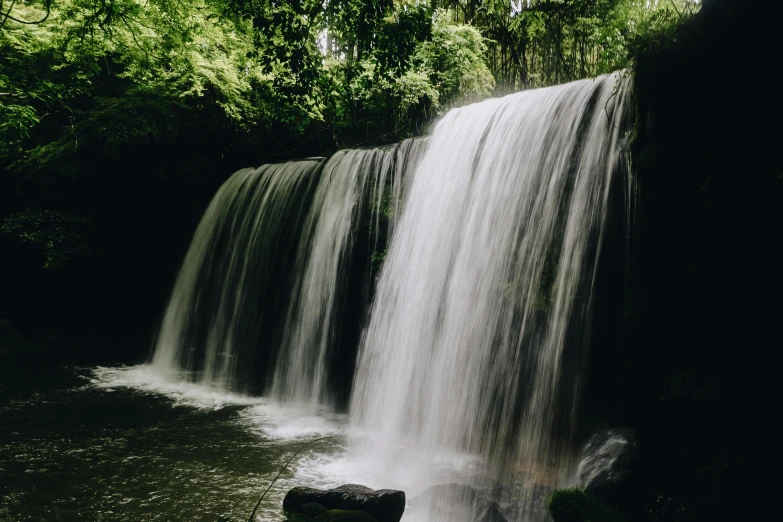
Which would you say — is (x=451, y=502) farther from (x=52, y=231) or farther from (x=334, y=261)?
(x=52, y=231)

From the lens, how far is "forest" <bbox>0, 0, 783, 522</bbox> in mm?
3971

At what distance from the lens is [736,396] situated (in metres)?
3.82

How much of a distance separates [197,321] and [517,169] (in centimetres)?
839

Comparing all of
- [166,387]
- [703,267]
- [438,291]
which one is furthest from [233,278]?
[703,267]

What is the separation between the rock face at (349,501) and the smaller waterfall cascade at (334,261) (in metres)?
4.35

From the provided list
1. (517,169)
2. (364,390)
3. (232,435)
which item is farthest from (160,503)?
(517,169)

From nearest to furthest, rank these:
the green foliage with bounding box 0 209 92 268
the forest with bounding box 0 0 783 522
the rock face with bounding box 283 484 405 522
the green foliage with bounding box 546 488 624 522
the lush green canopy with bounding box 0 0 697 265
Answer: the green foliage with bounding box 546 488 624 522 < the forest with bounding box 0 0 783 522 < the rock face with bounding box 283 484 405 522 < the lush green canopy with bounding box 0 0 697 265 < the green foliage with bounding box 0 209 92 268

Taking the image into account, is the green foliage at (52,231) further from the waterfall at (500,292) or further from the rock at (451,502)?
the rock at (451,502)

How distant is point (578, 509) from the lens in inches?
91.0

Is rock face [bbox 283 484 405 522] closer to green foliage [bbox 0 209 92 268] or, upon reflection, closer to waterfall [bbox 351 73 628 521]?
waterfall [bbox 351 73 628 521]

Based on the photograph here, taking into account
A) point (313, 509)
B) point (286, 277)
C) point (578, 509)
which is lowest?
point (313, 509)

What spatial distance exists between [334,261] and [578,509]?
7.34 m

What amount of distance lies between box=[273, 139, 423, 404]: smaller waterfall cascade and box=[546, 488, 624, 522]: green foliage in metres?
6.42

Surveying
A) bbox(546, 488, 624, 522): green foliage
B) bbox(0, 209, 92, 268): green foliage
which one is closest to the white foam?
bbox(0, 209, 92, 268): green foliage
